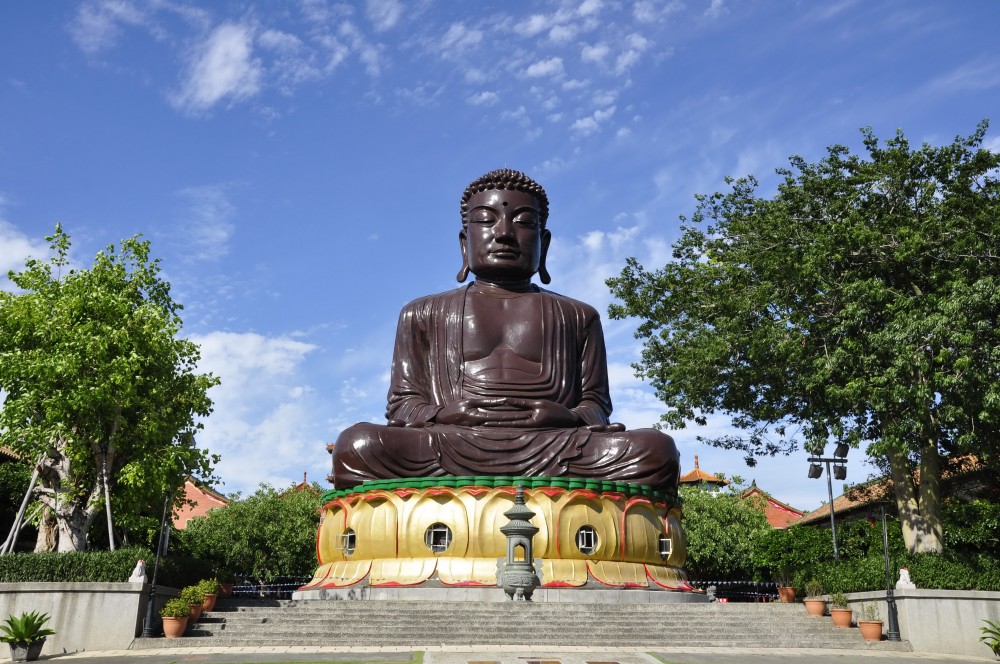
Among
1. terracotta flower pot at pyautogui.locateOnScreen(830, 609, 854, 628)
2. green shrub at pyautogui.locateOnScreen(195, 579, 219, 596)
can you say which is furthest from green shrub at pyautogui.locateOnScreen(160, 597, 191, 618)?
terracotta flower pot at pyautogui.locateOnScreen(830, 609, 854, 628)

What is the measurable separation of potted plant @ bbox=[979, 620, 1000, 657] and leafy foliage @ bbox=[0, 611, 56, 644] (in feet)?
38.0

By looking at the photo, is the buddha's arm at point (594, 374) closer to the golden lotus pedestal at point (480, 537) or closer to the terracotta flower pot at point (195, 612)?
the golden lotus pedestal at point (480, 537)

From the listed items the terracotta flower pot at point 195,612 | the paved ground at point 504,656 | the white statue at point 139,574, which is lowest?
the paved ground at point 504,656

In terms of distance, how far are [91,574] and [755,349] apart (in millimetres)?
10801

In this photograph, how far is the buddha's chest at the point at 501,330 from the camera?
56.3 ft

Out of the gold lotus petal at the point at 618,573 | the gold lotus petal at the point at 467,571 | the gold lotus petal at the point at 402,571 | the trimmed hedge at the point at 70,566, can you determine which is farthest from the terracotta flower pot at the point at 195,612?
the gold lotus petal at the point at 618,573

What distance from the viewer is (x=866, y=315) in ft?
46.2

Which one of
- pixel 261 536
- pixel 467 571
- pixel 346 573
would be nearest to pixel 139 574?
pixel 346 573

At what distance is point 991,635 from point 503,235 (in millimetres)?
10885

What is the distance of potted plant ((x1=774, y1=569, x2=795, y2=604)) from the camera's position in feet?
53.8

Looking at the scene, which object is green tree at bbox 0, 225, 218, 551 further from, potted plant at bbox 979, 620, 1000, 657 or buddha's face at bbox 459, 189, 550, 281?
potted plant at bbox 979, 620, 1000, 657

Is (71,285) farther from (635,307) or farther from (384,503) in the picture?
(635,307)

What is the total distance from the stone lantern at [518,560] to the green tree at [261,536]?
50.7 feet

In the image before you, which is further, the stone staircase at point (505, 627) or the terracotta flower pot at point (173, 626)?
the terracotta flower pot at point (173, 626)
